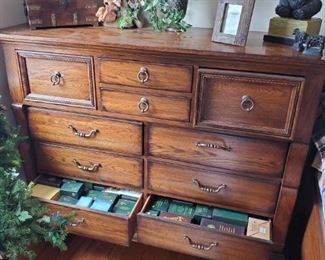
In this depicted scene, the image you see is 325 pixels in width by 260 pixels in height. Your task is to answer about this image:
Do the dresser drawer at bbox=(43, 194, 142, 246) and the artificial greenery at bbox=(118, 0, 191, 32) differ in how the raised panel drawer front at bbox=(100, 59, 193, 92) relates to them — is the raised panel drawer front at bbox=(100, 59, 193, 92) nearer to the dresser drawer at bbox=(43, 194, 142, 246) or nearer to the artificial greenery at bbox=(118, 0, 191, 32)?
the artificial greenery at bbox=(118, 0, 191, 32)

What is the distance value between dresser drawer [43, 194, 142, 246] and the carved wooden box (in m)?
0.75

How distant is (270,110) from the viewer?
3.64 feet

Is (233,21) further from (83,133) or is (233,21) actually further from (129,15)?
(83,133)

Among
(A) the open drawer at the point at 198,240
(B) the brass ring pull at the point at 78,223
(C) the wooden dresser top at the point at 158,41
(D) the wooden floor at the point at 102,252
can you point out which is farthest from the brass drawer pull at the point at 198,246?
(C) the wooden dresser top at the point at 158,41

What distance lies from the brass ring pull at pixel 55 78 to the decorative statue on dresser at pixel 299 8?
2.85 ft

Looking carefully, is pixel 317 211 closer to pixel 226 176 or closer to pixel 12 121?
pixel 226 176

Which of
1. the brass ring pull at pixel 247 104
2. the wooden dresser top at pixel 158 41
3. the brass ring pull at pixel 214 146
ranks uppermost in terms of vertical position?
the wooden dresser top at pixel 158 41

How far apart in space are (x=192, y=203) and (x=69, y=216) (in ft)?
1.69

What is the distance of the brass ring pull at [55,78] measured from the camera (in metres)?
1.28

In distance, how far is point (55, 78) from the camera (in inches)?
50.7

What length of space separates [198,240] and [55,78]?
2.78 feet

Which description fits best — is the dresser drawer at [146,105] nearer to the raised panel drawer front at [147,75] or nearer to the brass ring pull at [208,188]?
the raised panel drawer front at [147,75]

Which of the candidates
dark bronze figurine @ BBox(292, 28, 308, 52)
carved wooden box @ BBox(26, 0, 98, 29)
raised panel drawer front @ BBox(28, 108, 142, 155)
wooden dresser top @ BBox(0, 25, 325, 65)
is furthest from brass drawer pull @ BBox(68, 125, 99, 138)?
dark bronze figurine @ BBox(292, 28, 308, 52)

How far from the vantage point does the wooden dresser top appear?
1041 mm
